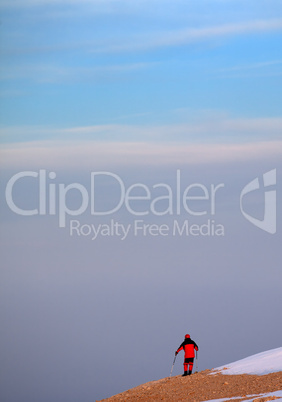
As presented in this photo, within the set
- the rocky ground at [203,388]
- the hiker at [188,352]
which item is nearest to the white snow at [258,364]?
the rocky ground at [203,388]

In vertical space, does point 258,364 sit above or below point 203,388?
above

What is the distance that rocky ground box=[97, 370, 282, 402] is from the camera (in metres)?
19.8

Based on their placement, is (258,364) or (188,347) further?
(188,347)

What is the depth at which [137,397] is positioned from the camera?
2177 centimetres

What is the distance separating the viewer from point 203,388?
70.2 ft

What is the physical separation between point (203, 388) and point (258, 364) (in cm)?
360

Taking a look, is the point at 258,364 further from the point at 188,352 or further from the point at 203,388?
the point at 203,388

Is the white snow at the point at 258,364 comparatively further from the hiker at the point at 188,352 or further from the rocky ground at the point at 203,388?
the hiker at the point at 188,352

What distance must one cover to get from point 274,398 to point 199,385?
5.20 metres

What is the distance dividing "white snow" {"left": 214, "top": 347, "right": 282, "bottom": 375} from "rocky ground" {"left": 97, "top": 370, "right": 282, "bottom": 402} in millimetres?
630

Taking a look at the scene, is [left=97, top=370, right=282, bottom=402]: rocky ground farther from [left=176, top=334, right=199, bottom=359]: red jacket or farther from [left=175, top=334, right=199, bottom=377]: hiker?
[left=176, top=334, right=199, bottom=359]: red jacket

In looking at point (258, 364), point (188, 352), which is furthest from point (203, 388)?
point (188, 352)

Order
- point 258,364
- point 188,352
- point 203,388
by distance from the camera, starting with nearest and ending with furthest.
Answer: point 203,388 < point 258,364 < point 188,352

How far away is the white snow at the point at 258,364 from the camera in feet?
76.1
